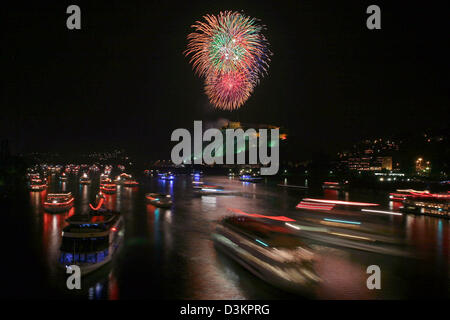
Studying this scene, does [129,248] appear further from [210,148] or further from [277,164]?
[210,148]

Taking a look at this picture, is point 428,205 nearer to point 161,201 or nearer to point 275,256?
point 275,256

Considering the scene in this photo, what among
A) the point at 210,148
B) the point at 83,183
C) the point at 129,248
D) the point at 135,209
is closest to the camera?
the point at 129,248

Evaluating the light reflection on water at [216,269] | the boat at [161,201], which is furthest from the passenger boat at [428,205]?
the boat at [161,201]

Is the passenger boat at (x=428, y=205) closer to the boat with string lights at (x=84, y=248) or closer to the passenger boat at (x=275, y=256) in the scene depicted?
the passenger boat at (x=275, y=256)

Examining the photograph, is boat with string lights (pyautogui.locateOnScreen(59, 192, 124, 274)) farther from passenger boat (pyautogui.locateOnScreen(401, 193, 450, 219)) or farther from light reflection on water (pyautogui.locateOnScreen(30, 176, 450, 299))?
passenger boat (pyautogui.locateOnScreen(401, 193, 450, 219))

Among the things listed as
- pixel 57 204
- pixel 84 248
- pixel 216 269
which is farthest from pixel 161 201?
pixel 216 269

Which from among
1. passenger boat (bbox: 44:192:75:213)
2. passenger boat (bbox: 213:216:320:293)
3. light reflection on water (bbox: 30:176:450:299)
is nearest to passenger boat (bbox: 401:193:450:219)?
light reflection on water (bbox: 30:176:450:299)

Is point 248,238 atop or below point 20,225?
atop
